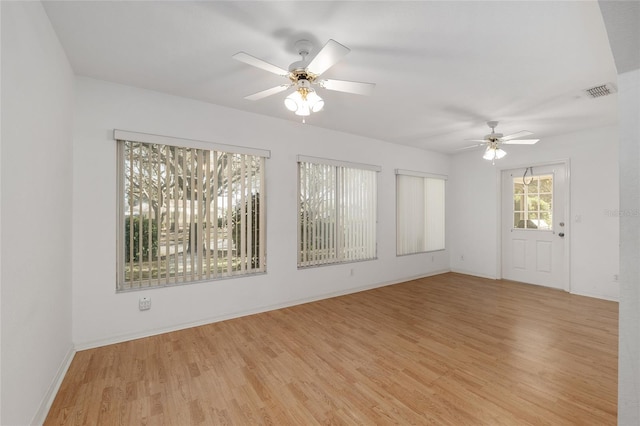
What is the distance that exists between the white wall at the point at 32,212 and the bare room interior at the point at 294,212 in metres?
0.02

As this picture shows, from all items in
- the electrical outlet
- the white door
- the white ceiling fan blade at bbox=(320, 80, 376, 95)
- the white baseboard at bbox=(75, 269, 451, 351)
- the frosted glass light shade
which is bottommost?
the white baseboard at bbox=(75, 269, 451, 351)

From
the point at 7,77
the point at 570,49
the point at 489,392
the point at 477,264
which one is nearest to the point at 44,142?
the point at 7,77

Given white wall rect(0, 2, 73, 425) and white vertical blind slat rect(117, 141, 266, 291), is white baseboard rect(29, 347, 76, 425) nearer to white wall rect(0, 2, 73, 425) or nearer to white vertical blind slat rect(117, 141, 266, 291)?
white wall rect(0, 2, 73, 425)

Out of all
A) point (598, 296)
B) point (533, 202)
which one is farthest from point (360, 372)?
point (533, 202)

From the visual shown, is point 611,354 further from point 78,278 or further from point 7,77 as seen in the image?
point 78,278

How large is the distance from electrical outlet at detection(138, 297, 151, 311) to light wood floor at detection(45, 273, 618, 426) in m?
0.33

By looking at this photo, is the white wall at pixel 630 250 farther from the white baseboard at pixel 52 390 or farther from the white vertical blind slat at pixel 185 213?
the white vertical blind slat at pixel 185 213

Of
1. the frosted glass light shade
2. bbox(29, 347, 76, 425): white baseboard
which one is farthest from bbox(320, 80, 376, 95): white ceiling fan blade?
bbox(29, 347, 76, 425): white baseboard

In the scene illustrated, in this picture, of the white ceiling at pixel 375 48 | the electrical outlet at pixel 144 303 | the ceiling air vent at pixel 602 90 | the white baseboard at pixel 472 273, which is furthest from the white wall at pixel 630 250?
the white baseboard at pixel 472 273

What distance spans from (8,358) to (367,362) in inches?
92.5

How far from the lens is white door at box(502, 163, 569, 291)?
4762mm

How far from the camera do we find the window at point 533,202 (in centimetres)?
494

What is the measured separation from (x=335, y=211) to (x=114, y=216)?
2917mm

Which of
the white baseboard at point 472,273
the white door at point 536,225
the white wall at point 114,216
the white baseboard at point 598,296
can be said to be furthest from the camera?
the white baseboard at point 472,273
